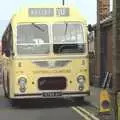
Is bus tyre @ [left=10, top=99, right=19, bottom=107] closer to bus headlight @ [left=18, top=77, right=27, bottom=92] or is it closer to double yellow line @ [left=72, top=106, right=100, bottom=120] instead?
bus headlight @ [left=18, top=77, right=27, bottom=92]

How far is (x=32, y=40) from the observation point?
22.5 m

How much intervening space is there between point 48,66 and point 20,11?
2283mm

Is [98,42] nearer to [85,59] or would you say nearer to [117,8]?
[85,59]

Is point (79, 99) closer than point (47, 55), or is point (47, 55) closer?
point (47, 55)

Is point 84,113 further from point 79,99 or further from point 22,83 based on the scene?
point 79,99

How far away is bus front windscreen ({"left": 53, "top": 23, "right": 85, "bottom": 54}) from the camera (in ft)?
74.1

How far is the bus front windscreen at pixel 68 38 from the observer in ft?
74.1

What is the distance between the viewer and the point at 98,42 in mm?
36312

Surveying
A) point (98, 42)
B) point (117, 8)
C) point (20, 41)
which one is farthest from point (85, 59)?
point (98, 42)

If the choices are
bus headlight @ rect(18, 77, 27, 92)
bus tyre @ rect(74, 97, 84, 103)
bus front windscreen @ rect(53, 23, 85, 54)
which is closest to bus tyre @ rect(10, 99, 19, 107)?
bus headlight @ rect(18, 77, 27, 92)

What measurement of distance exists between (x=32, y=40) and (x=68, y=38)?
4.28ft

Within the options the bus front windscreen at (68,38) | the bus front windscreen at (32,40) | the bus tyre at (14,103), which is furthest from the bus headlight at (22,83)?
the bus tyre at (14,103)

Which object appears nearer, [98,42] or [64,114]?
[64,114]

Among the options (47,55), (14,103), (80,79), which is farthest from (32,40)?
(14,103)
